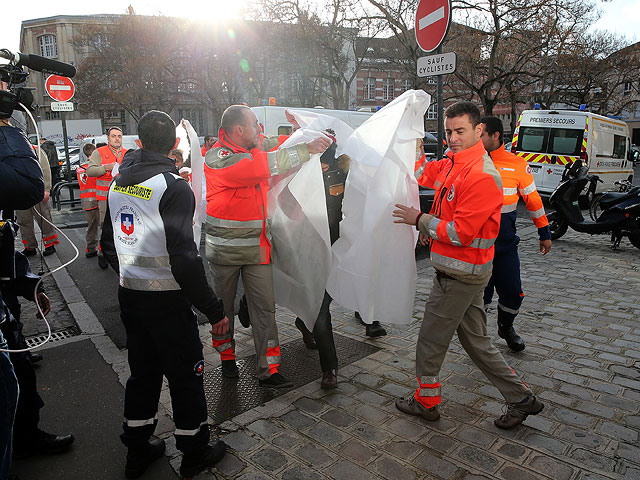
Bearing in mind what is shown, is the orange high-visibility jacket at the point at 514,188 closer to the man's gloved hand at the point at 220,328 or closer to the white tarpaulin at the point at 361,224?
the white tarpaulin at the point at 361,224

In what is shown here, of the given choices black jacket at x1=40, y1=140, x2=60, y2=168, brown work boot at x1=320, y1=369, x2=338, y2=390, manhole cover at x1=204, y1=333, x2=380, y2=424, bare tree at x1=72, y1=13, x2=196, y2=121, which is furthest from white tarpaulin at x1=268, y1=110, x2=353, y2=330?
bare tree at x1=72, y1=13, x2=196, y2=121

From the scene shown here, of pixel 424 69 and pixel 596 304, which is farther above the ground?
pixel 424 69

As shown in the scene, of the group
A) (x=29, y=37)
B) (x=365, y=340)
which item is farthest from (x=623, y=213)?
(x=29, y=37)

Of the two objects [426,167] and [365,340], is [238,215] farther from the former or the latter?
[365,340]

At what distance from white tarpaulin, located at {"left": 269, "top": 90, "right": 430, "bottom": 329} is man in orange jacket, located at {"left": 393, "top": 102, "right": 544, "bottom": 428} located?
0.28 m

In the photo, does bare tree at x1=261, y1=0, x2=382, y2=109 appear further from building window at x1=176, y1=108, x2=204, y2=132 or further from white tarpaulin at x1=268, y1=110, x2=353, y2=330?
building window at x1=176, y1=108, x2=204, y2=132

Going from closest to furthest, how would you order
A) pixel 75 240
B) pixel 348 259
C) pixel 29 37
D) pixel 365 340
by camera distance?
1. pixel 348 259
2. pixel 365 340
3. pixel 75 240
4. pixel 29 37

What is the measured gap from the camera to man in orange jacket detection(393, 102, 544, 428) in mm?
2762

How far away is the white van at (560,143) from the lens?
13.5 metres

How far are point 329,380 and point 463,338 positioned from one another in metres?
1.07

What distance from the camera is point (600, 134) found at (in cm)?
1414

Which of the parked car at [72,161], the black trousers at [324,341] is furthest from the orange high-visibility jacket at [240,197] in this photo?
the parked car at [72,161]

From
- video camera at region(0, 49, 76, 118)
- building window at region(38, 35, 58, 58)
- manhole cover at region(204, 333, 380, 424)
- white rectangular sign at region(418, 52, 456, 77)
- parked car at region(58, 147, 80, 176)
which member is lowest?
manhole cover at region(204, 333, 380, 424)

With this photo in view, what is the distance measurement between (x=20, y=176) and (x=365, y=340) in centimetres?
315
